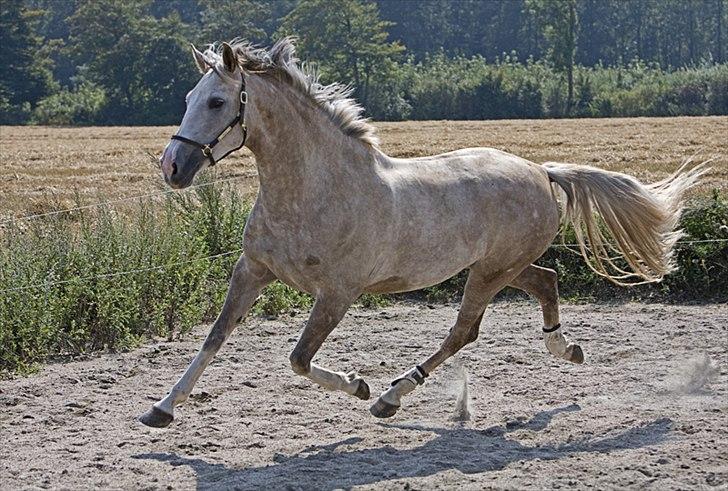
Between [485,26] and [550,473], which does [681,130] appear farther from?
[485,26]

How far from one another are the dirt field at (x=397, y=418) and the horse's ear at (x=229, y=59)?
1875 mm

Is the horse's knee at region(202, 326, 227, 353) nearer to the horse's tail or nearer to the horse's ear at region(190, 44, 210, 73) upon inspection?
the horse's ear at region(190, 44, 210, 73)

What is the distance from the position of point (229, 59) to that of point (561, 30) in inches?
1967

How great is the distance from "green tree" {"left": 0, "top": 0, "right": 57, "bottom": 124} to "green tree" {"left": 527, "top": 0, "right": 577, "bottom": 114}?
25543 millimetres

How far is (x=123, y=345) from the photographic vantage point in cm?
780

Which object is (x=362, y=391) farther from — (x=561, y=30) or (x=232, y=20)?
(x=232, y=20)

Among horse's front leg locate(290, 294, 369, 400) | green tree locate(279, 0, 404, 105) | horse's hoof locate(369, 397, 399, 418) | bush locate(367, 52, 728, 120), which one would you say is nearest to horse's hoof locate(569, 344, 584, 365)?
horse's hoof locate(369, 397, 399, 418)

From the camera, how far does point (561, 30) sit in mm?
52875

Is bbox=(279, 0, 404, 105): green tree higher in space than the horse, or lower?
higher

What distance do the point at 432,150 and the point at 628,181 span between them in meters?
17.1

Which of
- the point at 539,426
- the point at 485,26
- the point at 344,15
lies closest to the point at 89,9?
the point at 344,15

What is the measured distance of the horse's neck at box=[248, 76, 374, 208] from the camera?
5.24 metres

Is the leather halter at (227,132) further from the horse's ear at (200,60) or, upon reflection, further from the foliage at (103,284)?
the foliage at (103,284)

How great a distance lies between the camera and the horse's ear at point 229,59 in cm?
491
